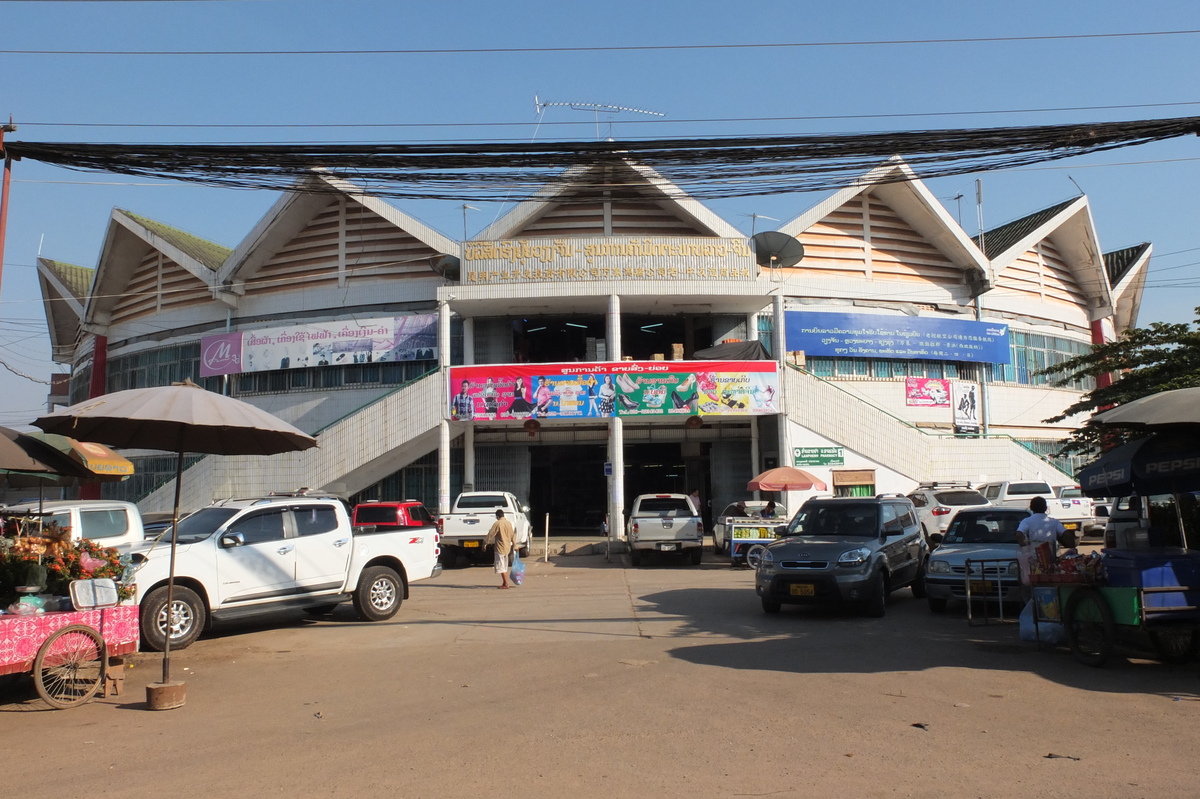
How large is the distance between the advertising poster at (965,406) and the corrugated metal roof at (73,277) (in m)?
33.5

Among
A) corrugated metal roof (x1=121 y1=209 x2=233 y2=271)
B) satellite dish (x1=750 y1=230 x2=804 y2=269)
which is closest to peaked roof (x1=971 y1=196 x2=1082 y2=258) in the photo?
satellite dish (x1=750 y1=230 x2=804 y2=269)

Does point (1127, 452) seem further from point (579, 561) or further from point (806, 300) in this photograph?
point (806, 300)

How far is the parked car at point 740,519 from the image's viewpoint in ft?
67.8

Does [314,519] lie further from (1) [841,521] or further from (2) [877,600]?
(2) [877,600]

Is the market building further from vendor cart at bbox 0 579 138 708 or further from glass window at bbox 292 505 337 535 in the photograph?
vendor cart at bbox 0 579 138 708

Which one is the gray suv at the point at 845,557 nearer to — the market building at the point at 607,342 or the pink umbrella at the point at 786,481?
the pink umbrella at the point at 786,481

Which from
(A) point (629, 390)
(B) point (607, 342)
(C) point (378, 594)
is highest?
(B) point (607, 342)

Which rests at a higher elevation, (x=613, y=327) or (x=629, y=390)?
(x=613, y=327)

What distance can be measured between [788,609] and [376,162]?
8.53 meters

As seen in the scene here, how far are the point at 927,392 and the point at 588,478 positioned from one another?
11502 mm

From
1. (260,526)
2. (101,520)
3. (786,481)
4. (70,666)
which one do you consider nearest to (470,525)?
(786,481)

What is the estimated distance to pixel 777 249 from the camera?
27.8 metres

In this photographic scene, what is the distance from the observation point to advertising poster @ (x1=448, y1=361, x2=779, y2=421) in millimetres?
25172

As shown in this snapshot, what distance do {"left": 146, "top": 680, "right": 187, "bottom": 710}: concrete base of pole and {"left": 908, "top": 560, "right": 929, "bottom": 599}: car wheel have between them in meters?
10.7
